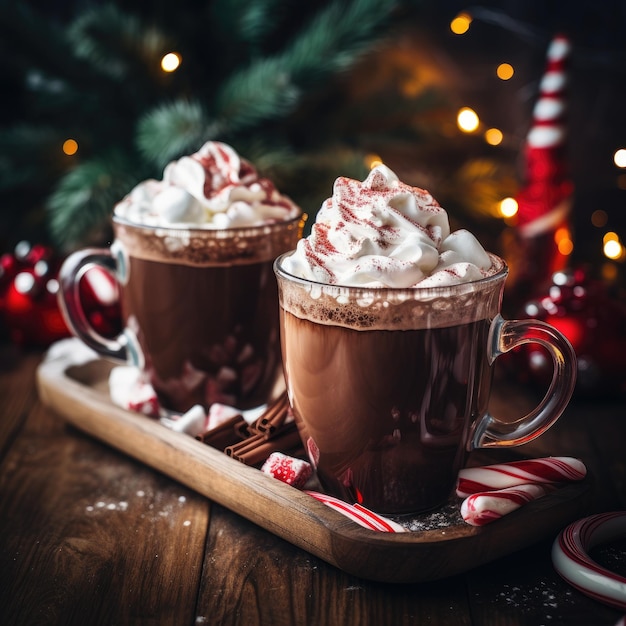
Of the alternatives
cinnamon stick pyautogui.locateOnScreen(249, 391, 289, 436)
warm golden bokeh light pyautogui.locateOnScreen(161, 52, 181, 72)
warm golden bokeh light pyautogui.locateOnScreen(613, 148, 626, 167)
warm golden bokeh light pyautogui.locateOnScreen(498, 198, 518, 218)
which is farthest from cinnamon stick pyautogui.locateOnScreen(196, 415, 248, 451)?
warm golden bokeh light pyautogui.locateOnScreen(613, 148, 626, 167)

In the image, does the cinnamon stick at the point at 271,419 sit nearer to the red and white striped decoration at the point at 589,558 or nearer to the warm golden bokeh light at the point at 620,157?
the red and white striped decoration at the point at 589,558

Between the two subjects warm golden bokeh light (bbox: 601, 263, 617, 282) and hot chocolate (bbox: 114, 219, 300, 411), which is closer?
hot chocolate (bbox: 114, 219, 300, 411)

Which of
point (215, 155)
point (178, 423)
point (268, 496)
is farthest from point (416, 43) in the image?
point (268, 496)

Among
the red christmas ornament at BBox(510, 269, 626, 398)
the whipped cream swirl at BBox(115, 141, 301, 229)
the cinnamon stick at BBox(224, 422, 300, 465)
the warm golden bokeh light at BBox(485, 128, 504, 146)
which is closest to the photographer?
the cinnamon stick at BBox(224, 422, 300, 465)

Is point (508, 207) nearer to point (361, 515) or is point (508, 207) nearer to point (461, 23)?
point (461, 23)

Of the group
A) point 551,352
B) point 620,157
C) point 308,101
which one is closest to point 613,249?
point 620,157

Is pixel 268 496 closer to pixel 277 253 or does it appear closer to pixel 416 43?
pixel 277 253

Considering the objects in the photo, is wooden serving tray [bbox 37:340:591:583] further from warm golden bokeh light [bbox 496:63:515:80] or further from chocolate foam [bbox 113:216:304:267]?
warm golden bokeh light [bbox 496:63:515:80]
